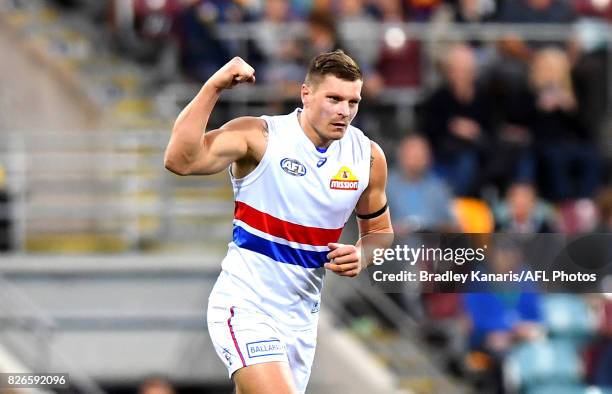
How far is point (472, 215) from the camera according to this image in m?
12.6

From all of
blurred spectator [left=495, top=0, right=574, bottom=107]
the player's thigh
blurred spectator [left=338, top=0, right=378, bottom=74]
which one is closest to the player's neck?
the player's thigh

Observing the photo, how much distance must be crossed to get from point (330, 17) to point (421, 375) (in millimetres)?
3245

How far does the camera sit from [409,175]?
1234 centimetres

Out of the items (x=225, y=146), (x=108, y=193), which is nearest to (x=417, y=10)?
(x=108, y=193)

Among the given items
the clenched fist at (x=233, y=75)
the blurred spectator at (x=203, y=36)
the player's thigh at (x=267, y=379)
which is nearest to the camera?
the clenched fist at (x=233, y=75)

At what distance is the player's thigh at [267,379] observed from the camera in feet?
23.1

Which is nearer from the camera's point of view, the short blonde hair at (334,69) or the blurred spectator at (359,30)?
the short blonde hair at (334,69)

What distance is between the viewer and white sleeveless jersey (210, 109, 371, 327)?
7246 millimetres

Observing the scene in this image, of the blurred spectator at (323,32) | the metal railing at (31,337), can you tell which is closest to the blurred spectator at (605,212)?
the blurred spectator at (323,32)

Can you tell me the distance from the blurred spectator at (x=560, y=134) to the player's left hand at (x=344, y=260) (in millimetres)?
6629

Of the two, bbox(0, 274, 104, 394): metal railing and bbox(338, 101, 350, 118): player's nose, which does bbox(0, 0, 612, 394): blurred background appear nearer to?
bbox(0, 274, 104, 394): metal railing

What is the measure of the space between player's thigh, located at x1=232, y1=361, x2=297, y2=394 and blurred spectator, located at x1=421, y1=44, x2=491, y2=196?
6.01 meters

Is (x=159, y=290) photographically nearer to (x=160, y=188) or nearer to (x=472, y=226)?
(x=160, y=188)

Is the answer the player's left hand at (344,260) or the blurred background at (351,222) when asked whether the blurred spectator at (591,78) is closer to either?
the blurred background at (351,222)
